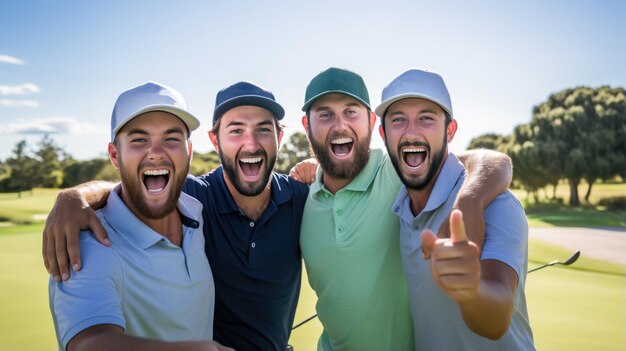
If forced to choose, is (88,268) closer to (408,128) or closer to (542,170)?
(408,128)

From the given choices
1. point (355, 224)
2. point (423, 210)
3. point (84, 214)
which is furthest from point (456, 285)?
point (84, 214)

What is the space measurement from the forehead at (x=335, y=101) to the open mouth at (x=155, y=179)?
1.21 meters

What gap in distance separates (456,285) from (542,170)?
32.0m

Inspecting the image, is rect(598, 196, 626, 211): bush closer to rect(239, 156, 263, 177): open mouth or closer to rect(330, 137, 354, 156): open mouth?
rect(330, 137, 354, 156): open mouth

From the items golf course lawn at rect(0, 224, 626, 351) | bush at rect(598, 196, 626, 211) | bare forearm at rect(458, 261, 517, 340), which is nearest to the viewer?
bare forearm at rect(458, 261, 517, 340)

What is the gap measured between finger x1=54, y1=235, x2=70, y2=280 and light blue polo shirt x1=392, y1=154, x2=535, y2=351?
5.67 ft

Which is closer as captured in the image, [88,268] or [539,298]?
[88,268]

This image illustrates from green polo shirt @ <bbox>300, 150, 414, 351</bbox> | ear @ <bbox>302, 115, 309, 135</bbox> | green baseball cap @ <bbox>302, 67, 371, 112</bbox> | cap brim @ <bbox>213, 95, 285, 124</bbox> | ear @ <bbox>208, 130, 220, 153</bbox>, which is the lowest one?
green polo shirt @ <bbox>300, 150, 414, 351</bbox>

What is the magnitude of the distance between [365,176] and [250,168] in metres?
0.80

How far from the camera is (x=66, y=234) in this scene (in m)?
2.25

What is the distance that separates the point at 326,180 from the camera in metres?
3.49

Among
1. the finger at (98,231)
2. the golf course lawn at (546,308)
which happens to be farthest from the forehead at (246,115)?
the golf course lawn at (546,308)

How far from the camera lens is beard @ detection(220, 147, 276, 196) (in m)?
3.35

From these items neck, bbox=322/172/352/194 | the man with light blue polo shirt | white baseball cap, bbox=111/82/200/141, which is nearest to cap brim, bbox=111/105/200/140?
white baseball cap, bbox=111/82/200/141
